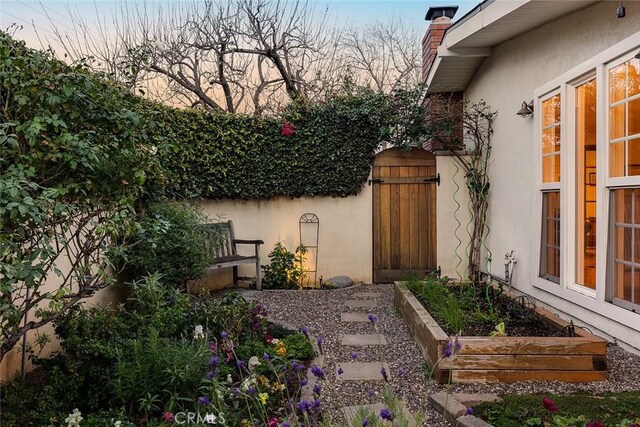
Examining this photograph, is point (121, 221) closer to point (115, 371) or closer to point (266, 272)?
point (115, 371)

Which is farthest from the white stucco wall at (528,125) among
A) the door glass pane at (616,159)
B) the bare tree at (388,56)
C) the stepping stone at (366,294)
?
the bare tree at (388,56)

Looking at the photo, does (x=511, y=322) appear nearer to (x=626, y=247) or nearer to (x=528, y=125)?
(x=626, y=247)

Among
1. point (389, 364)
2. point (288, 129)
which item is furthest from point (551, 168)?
point (288, 129)

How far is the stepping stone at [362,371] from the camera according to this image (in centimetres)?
318

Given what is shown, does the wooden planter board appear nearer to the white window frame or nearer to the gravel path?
the gravel path

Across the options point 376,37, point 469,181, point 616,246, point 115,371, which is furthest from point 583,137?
point 376,37

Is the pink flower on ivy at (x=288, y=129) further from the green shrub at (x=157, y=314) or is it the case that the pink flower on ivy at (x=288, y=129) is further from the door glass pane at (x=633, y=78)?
the door glass pane at (x=633, y=78)

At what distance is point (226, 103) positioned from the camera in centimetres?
1151

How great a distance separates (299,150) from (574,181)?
3818mm

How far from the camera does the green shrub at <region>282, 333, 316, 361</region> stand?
3.35m

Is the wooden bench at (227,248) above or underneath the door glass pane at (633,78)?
underneath

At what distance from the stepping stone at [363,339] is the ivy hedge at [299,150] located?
3.12m

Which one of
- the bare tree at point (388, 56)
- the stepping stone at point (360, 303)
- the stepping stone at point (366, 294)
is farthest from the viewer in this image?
the bare tree at point (388, 56)

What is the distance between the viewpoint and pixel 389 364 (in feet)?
11.3
